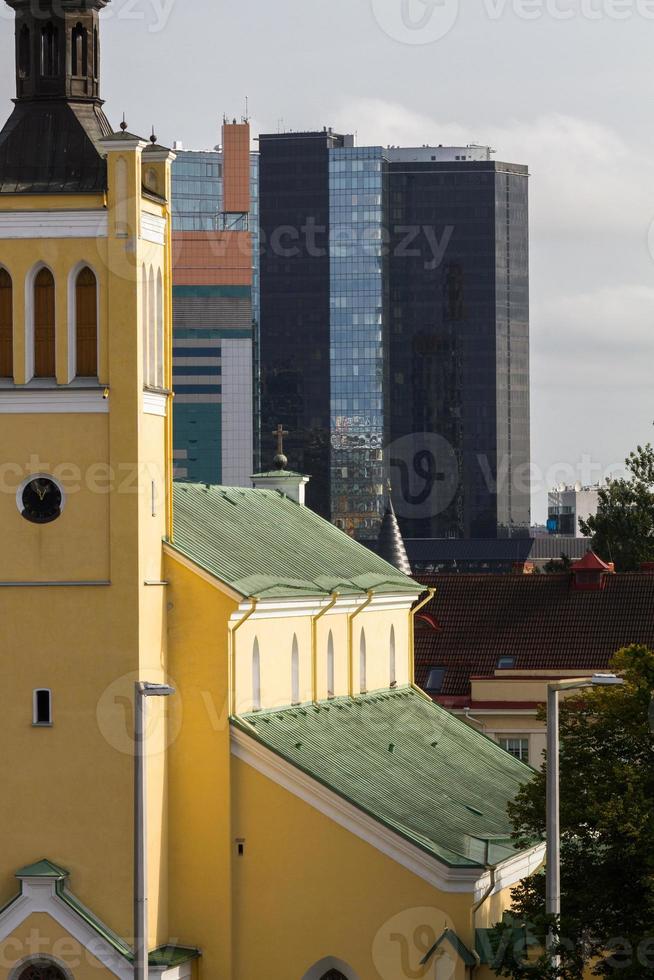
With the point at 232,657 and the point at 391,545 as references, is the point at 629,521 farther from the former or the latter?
the point at 232,657

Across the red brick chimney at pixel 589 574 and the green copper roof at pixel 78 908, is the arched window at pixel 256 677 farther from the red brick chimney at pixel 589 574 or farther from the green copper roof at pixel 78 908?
the red brick chimney at pixel 589 574

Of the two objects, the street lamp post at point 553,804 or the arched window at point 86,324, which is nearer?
the street lamp post at point 553,804

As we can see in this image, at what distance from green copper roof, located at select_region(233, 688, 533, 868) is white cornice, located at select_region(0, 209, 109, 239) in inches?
465

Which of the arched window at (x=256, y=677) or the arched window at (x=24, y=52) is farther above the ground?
the arched window at (x=24, y=52)

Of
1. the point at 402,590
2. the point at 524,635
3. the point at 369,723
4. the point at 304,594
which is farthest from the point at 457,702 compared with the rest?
the point at 304,594

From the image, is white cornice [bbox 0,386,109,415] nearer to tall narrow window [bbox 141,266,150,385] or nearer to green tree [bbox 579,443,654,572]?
tall narrow window [bbox 141,266,150,385]

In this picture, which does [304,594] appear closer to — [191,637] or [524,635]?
[191,637]

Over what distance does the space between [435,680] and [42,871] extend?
148 ft

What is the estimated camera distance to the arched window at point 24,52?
54.5m

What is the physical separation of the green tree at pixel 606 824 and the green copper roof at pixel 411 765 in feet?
6.96

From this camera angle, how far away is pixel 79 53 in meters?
54.9

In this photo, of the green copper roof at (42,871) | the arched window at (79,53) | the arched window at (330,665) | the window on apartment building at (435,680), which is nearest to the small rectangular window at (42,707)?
the green copper roof at (42,871)

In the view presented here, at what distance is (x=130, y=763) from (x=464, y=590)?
50.0 metres

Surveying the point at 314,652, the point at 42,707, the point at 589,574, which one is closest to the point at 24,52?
the point at 42,707
